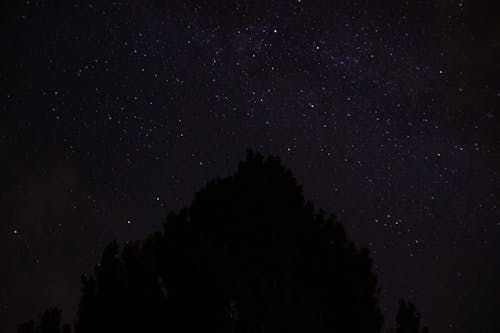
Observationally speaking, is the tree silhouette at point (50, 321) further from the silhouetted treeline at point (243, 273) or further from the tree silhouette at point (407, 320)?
the tree silhouette at point (407, 320)

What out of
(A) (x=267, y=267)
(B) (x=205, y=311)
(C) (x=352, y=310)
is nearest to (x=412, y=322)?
(C) (x=352, y=310)

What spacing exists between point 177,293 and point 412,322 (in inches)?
147

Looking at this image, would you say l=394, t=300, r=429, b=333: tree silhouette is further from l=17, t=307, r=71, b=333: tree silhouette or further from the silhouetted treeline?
l=17, t=307, r=71, b=333: tree silhouette

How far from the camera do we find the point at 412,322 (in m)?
7.41

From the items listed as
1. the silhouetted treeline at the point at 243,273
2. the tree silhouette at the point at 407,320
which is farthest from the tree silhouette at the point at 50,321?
the tree silhouette at the point at 407,320

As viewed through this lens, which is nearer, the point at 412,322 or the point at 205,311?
the point at 205,311

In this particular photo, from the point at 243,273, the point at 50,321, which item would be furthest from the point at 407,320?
the point at 50,321

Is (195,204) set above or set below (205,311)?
above

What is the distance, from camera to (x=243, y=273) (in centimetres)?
701

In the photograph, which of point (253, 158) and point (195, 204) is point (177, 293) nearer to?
point (195, 204)

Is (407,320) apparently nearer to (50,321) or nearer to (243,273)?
(243,273)

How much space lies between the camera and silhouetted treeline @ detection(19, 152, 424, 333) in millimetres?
6832

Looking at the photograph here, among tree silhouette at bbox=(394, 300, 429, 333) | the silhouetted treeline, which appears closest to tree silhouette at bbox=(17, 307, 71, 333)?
the silhouetted treeline

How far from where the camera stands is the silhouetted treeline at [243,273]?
6832 millimetres
